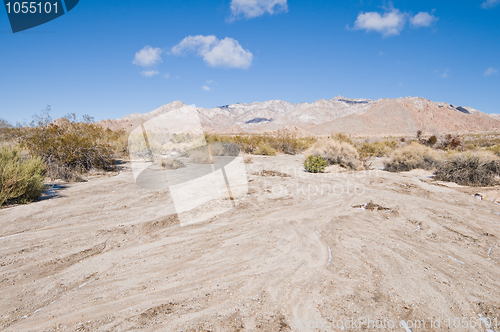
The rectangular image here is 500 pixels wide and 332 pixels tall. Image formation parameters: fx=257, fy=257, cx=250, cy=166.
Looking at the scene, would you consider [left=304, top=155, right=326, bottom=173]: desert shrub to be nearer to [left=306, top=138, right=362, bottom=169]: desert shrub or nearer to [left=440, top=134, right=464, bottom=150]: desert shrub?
[left=306, top=138, right=362, bottom=169]: desert shrub

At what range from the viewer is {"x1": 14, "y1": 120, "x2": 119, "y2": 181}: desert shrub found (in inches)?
489

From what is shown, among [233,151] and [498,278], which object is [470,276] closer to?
[498,278]

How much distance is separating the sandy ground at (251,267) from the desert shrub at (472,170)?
355 centimetres

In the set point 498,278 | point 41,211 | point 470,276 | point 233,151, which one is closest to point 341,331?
point 470,276

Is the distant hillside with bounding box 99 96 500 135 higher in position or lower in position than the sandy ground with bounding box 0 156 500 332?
higher

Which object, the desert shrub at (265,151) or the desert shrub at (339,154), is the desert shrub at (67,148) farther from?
the desert shrub at (265,151)

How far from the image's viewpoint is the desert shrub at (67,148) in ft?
40.7

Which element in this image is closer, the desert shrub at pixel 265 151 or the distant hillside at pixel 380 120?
the desert shrub at pixel 265 151

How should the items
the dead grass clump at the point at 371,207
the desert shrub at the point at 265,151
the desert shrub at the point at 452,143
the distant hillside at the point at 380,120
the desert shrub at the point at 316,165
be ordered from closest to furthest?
the dead grass clump at the point at 371,207
the desert shrub at the point at 316,165
the desert shrub at the point at 452,143
the desert shrub at the point at 265,151
the distant hillside at the point at 380,120

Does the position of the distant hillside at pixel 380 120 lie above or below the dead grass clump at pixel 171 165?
above

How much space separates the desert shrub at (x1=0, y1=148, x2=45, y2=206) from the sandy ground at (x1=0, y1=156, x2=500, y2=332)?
1.99 ft

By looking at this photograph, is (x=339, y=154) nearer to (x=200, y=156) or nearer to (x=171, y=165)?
(x=200, y=156)

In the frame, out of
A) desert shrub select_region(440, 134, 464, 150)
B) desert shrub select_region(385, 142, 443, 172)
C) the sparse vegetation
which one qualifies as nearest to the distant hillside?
the sparse vegetation

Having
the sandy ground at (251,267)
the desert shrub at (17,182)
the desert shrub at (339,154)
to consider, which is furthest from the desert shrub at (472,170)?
the desert shrub at (17,182)
